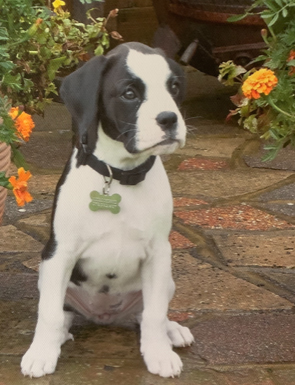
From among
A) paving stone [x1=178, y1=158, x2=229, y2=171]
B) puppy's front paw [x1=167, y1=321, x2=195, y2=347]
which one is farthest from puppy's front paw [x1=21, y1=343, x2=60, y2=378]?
paving stone [x1=178, y1=158, x2=229, y2=171]

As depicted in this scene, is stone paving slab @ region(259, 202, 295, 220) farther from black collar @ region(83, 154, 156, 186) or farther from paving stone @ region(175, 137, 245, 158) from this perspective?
black collar @ region(83, 154, 156, 186)

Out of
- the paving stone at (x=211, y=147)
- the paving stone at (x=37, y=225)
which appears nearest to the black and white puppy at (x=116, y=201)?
the paving stone at (x=37, y=225)

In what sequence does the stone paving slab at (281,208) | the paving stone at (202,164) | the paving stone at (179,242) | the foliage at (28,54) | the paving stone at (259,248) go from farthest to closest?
the paving stone at (202,164) → the stone paving slab at (281,208) → the paving stone at (179,242) → the paving stone at (259,248) → the foliage at (28,54)

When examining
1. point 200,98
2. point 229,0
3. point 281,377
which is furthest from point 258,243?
point 200,98

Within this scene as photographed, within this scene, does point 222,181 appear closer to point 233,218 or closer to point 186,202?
point 186,202

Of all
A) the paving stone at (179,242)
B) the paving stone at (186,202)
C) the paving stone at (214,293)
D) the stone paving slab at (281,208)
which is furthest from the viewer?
the paving stone at (186,202)

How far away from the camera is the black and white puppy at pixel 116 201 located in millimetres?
2281

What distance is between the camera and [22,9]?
2.72 m

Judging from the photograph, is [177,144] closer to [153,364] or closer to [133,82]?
[133,82]

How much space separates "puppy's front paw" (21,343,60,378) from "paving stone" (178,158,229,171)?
2.46 m

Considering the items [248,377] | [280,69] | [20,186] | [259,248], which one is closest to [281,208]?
[259,248]

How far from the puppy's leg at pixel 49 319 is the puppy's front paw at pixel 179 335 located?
0.42 meters

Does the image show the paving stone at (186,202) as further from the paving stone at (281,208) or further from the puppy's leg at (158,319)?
the puppy's leg at (158,319)

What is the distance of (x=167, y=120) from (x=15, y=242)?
1620 millimetres
